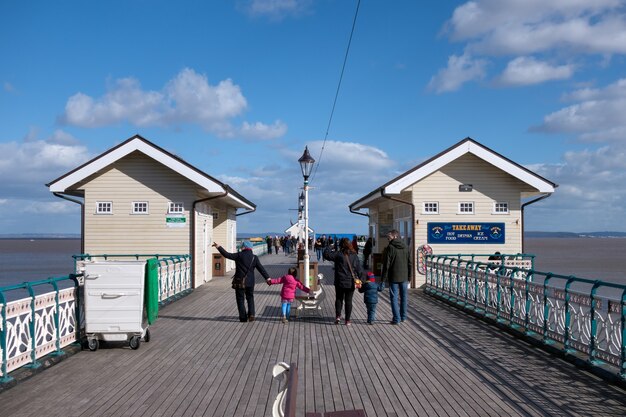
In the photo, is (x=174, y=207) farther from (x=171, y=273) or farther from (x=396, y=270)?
(x=396, y=270)

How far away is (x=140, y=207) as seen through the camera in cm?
2095

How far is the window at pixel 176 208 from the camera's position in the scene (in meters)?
20.9

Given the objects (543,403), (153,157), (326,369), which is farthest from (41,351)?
(153,157)

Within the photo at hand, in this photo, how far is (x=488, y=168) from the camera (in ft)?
68.8

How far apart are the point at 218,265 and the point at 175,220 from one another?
6.79 metres

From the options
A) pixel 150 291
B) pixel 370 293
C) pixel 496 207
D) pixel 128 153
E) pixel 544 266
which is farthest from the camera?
pixel 544 266

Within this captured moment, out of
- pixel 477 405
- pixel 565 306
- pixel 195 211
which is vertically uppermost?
pixel 195 211

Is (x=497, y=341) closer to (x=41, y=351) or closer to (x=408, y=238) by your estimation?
(x=41, y=351)

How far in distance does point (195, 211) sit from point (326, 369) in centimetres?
1326

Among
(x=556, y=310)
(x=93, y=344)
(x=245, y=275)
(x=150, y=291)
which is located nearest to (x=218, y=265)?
(x=245, y=275)

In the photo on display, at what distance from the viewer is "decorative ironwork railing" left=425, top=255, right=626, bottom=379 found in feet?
25.1

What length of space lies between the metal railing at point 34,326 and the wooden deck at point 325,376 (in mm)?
317

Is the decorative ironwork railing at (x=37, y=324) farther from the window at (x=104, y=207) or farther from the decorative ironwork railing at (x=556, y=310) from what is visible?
the window at (x=104, y=207)

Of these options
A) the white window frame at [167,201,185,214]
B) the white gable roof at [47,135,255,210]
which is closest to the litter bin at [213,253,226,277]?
the white window frame at [167,201,185,214]
